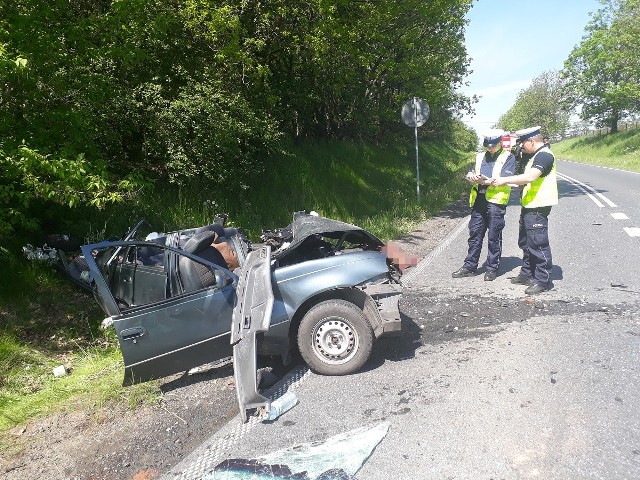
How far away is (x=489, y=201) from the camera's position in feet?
21.0

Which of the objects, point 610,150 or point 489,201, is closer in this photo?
point 489,201

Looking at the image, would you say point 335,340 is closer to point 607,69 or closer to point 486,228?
point 486,228

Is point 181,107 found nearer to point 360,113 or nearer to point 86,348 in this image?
point 86,348

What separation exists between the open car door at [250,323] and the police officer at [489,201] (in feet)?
11.7

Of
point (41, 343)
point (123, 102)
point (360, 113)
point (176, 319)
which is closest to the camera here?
point (176, 319)

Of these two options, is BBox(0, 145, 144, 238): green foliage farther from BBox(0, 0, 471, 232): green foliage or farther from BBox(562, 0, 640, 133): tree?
BBox(562, 0, 640, 133): tree

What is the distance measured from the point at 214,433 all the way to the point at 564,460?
2363 millimetres

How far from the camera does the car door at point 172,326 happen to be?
3.80 metres

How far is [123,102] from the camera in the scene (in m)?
7.62

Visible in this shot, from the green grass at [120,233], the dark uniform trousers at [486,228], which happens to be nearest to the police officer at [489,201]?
the dark uniform trousers at [486,228]

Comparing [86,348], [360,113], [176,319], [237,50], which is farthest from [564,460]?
[360,113]

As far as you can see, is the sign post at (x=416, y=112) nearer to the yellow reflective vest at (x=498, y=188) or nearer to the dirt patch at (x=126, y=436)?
the yellow reflective vest at (x=498, y=188)

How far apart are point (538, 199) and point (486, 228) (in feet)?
3.46

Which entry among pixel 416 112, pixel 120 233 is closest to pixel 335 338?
pixel 120 233
